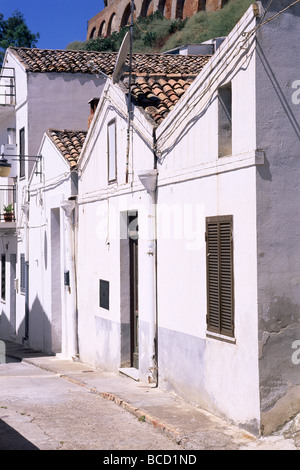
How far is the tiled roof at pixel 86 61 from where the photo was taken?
21984 mm

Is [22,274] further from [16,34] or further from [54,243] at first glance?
[16,34]

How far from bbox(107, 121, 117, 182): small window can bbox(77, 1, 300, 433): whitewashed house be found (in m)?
0.27

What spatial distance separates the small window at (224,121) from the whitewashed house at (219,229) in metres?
0.02

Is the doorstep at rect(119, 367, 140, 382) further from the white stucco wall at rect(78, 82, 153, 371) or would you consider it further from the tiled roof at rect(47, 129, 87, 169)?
the tiled roof at rect(47, 129, 87, 169)

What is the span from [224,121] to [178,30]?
161 ft

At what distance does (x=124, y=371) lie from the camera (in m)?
13.4

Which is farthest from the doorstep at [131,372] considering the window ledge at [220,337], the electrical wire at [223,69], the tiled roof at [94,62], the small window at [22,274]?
the small window at [22,274]

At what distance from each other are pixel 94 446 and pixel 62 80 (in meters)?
15.2

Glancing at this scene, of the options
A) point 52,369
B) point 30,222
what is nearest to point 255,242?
point 52,369

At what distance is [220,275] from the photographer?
9453 mm

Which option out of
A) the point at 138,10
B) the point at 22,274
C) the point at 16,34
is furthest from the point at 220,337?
the point at 138,10

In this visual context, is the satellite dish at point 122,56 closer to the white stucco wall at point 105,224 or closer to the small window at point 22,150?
the white stucco wall at point 105,224

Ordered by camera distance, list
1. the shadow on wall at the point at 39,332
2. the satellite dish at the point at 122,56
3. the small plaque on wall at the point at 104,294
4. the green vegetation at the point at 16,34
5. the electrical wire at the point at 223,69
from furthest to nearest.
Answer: the green vegetation at the point at 16,34 < the shadow on wall at the point at 39,332 < the small plaque on wall at the point at 104,294 < the satellite dish at the point at 122,56 < the electrical wire at the point at 223,69
